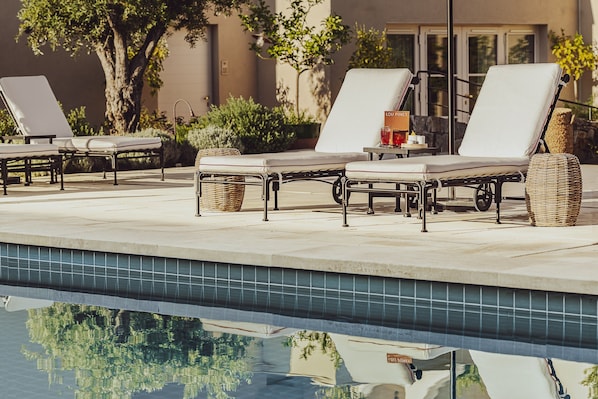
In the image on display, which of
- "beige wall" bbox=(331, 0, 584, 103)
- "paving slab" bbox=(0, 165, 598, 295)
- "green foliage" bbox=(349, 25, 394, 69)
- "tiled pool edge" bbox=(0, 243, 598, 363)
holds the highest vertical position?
"beige wall" bbox=(331, 0, 584, 103)

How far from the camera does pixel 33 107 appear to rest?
1331 centimetres

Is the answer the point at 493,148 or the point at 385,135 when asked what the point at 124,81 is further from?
the point at 493,148

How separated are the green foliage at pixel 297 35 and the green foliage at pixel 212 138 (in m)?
3.06

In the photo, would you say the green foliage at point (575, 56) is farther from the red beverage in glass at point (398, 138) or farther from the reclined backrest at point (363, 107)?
the red beverage in glass at point (398, 138)

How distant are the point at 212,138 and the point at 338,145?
628 centimetres

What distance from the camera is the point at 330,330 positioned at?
6504 mm

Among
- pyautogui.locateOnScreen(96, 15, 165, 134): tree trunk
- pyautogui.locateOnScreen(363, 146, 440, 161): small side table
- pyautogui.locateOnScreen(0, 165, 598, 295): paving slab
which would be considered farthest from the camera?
pyautogui.locateOnScreen(96, 15, 165, 134): tree trunk

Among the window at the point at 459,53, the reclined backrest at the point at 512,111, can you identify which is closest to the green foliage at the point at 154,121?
the window at the point at 459,53

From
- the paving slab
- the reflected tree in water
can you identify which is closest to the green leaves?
the paving slab

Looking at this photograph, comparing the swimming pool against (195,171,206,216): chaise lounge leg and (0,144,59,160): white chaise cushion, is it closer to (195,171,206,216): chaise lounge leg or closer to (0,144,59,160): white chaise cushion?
(195,171,206,216): chaise lounge leg

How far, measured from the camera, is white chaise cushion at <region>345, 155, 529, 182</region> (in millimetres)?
8562

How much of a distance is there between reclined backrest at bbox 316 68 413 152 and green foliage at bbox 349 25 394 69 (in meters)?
9.42

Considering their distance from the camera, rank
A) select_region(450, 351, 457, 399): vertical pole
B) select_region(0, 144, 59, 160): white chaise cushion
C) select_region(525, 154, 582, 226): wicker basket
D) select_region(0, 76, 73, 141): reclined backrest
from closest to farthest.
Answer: select_region(450, 351, 457, 399): vertical pole
select_region(525, 154, 582, 226): wicker basket
select_region(0, 144, 59, 160): white chaise cushion
select_region(0, 76, 73, 141): reclined backrest

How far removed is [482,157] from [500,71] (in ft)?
2.61
